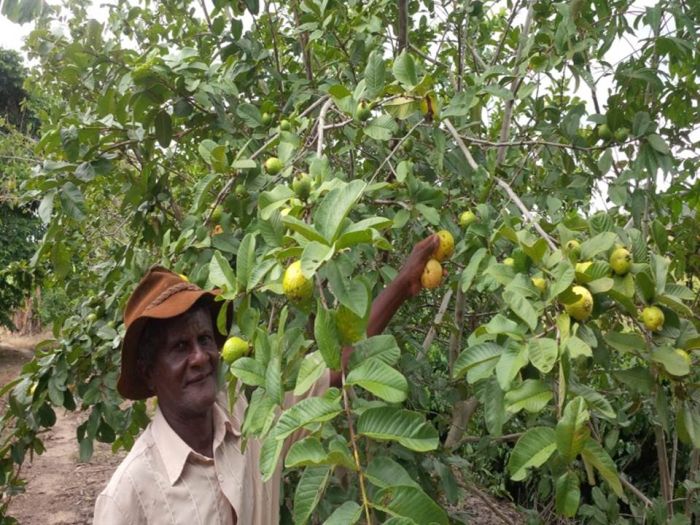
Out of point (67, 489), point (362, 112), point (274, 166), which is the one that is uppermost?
point (362, 112)

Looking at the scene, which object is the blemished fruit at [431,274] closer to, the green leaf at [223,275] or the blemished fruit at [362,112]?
the blemished fruit at [362,112]

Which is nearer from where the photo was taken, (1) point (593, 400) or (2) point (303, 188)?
(1) point (593, 400)

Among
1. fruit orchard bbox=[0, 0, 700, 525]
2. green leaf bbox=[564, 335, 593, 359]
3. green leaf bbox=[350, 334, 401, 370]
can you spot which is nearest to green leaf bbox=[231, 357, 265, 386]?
fruit orchard bbox=[0, 0, 700, 525]

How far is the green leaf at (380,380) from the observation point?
34.9 inches

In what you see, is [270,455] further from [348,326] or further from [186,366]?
[186,366]

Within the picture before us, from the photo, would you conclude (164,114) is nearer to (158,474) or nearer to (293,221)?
(158,474)

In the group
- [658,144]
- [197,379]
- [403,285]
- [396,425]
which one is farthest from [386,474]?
[658,144]

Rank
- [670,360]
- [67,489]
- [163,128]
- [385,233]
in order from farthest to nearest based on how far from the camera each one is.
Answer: [67,489], [385,233], [163,128], [670,360]

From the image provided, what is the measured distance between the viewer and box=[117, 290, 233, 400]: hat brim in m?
1.33

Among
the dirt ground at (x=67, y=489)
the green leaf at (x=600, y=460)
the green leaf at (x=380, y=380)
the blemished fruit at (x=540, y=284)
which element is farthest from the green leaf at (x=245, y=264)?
the dirt ground at (x=67, y=489)

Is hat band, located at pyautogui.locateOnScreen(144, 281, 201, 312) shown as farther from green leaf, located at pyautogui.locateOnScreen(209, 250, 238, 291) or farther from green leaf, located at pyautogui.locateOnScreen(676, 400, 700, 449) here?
green leaf, located at pyautogui.locateOnScreen(676, 400, 700, 449)

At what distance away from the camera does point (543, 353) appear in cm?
98

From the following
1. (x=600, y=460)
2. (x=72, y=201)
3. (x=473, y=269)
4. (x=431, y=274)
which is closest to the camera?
(x=600, y=460)

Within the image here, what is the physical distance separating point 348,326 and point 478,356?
0.28 m
